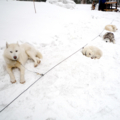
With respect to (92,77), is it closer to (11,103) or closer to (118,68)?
(118,68)

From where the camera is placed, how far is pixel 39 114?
1.85 m

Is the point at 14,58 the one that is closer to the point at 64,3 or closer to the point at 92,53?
the point at 92,53

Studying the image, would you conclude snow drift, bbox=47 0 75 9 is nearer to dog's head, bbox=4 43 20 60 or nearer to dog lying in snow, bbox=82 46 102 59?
dog lying in snow, bbox=82 46 102 59

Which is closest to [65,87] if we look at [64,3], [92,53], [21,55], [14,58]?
[14,58]

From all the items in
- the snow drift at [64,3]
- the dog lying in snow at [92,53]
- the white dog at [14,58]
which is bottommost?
the dog lying in snow at [92,53]

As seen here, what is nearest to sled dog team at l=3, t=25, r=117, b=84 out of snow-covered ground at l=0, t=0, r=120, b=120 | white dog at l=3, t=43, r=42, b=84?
white dog at l=3, t=43, r=42, b=84

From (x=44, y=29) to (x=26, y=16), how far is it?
2.02 m

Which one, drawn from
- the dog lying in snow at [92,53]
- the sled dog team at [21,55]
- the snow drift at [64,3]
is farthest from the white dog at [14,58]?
Answer: the snow drift at [64,3]

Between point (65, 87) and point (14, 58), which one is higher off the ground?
point (14, 58)

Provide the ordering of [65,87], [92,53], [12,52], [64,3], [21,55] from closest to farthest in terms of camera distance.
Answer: [65,87]
[12,52]
[21,55]
[92,53]
[64,3]

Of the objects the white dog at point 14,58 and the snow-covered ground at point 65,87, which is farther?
the white dog at point 14,58

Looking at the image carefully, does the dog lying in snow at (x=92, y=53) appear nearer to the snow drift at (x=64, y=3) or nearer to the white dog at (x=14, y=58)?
the white dog at (x=14, y=58)

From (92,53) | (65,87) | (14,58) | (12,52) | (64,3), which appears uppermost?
(64,3)

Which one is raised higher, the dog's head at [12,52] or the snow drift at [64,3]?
the snow drift at [64,3]
